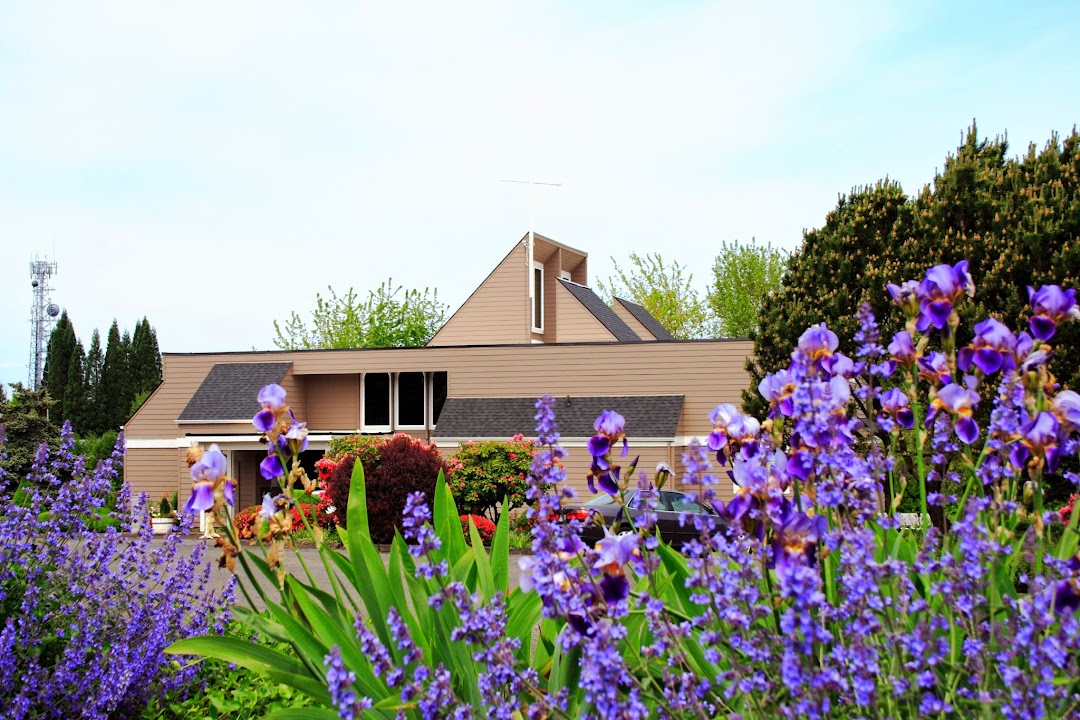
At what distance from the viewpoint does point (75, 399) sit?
54.5m

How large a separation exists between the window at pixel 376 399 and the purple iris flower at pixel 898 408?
27173 mm

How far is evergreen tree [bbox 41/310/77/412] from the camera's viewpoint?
5581 cm

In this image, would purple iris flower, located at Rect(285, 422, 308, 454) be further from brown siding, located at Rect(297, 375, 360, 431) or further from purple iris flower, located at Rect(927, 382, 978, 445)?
brown siding, located at Rect(297, 375, 360, 431)

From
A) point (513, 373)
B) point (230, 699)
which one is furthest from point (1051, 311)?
point (513, 373)

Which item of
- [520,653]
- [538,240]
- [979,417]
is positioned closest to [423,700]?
[520,653]

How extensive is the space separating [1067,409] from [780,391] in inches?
29.6

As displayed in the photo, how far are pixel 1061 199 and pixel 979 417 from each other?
325cm

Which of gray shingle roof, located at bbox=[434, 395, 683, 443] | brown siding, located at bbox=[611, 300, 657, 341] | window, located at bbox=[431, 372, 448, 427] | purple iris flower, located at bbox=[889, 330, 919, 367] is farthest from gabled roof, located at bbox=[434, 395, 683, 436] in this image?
purple iris flower, located at bbox=[889, 330, 919, 367]

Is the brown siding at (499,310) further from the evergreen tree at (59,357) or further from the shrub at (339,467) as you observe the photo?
the evergreen tree at (59,357)

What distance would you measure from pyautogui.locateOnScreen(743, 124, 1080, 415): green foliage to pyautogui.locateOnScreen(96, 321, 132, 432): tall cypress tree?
155 feet

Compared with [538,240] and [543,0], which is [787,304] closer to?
[543,0]

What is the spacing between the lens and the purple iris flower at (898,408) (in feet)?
10.0

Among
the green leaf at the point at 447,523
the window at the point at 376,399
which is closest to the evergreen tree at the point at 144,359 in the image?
the window at the point at 376,399

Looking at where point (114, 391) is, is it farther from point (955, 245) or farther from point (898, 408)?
point (898, 408)
